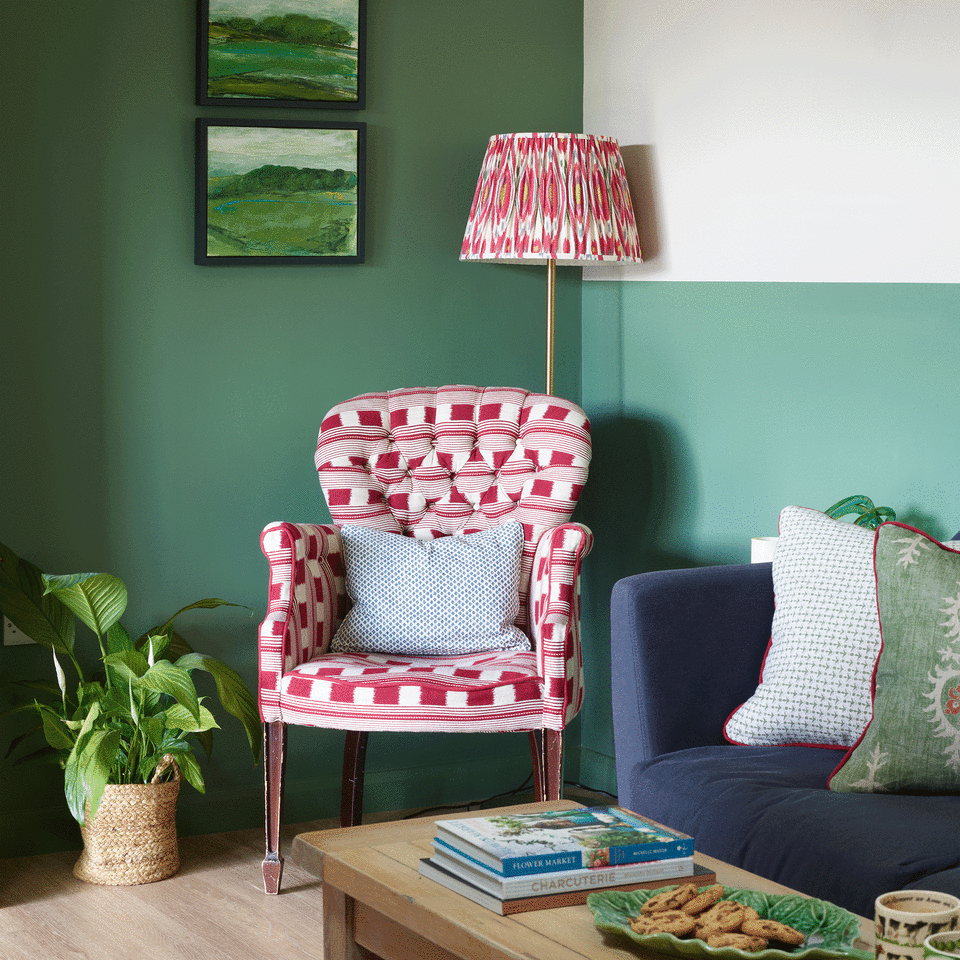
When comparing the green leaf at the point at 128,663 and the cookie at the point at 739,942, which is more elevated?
the cookie at the point at 739,942

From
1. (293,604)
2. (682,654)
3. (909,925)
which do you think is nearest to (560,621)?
(682,654)

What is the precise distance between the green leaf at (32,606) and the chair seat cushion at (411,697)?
55cm

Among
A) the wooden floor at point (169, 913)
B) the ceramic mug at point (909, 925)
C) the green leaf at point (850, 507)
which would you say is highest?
the green leaf at point (850, 507)

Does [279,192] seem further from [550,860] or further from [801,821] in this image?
[550,860]

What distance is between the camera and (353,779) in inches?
114

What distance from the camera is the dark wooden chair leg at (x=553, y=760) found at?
8.55 feet

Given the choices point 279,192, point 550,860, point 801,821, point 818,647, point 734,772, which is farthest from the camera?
point 279,192

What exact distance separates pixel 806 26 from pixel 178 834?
232cm

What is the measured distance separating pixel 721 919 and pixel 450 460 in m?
1.93

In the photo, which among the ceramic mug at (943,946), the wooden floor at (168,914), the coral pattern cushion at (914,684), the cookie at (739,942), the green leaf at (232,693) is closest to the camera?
the ceramic mug at (943,946)

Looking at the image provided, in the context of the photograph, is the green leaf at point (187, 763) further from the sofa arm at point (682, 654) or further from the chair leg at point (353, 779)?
the sofa arm at point (682, 654)

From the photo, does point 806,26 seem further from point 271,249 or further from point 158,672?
point 158,672

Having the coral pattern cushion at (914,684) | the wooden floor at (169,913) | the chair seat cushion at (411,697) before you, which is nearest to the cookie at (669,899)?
the coral pattern cushion at (914,684)

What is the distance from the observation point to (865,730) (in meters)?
1.95
